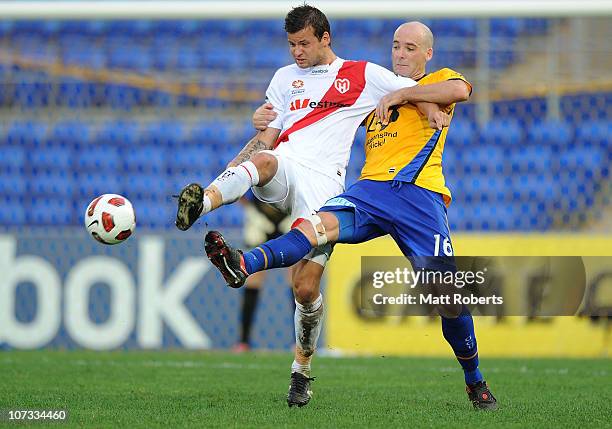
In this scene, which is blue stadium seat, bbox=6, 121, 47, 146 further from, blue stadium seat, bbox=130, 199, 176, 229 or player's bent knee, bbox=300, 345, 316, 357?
player's bent knee, bbox=300, 345, 316, 357

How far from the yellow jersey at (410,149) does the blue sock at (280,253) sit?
2.23 feet

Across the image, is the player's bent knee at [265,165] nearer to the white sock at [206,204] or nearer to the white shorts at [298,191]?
the white shorts at [298,191]

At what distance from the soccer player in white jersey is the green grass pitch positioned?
1.80ft

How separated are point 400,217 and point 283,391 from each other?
1.72 metres

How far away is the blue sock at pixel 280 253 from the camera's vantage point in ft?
17.0

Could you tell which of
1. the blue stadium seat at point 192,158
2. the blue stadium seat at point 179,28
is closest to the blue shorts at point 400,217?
the blue stadium seat at point 192,158

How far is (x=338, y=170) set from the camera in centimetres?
596

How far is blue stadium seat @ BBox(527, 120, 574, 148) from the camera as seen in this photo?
1310 centimetres

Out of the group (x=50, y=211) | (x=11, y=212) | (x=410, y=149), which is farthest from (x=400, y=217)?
(x=11, y=212)

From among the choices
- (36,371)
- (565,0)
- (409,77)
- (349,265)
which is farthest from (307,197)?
(565,0)

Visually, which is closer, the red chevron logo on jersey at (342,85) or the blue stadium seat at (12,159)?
the red chevron logo on jersey at (342,85)

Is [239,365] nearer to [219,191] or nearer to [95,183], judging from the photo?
[219,191]

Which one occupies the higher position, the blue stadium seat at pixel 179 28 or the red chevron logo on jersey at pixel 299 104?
the blue stadium seat at pixel 179 28

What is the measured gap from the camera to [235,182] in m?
5.30
